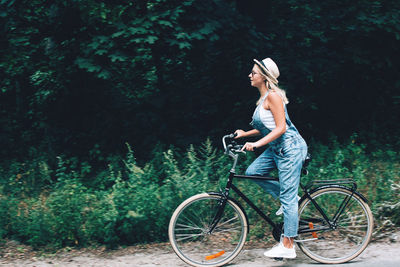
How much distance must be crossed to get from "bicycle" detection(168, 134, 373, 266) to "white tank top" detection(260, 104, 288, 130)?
15.6 inches

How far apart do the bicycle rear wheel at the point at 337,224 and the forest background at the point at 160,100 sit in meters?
0.68

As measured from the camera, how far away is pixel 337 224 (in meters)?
4.77

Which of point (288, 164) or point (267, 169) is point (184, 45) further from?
point (288, 164)

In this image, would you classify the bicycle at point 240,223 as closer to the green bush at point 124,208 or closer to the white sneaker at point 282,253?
the white sneaker at point 282,253

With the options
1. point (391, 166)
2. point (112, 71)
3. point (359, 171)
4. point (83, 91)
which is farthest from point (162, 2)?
point (391, 166)

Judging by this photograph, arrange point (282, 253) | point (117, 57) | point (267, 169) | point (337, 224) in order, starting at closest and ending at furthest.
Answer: point (282, 253) < point (267, 169) < point (337, 224) < point (117, 57)

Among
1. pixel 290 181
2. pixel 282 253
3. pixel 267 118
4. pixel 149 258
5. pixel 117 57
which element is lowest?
pixel 149 258

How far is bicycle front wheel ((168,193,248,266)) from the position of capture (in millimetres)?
4617

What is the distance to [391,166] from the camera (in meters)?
7.01

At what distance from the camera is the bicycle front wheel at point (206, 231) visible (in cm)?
462

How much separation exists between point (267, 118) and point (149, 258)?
6.76ft

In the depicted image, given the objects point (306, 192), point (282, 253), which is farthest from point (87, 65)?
point (282, 253)

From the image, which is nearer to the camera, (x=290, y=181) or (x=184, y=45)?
(x=290, y=181)

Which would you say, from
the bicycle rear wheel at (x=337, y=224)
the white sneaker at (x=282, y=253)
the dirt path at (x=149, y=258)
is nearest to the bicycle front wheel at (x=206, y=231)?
the dirt path at (x=149, y=258)
